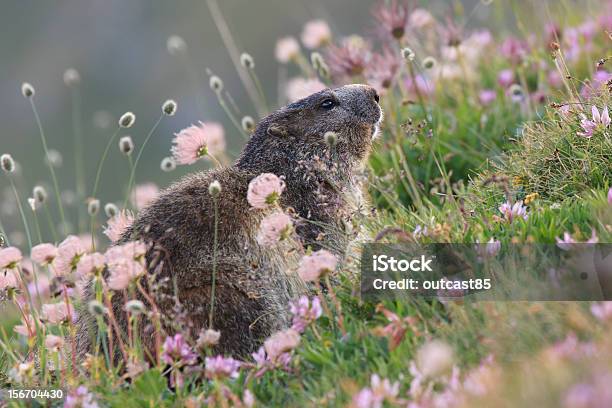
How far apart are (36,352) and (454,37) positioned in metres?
4.77

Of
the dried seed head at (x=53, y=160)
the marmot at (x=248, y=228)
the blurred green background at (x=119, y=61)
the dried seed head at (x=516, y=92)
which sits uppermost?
the dried seed head at (x=53, y=160)

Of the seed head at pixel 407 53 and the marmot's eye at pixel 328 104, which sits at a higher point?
the seed head at pixel 407 53

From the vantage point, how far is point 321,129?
7785mm

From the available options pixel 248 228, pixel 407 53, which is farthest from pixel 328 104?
pixel 248 228

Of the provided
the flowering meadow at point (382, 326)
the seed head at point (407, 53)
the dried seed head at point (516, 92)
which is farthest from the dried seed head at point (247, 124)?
the dried seed head at point (516, 92)

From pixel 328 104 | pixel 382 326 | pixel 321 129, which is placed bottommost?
pixel 382 326

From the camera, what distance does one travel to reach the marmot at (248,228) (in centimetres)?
567

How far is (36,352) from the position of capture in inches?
259

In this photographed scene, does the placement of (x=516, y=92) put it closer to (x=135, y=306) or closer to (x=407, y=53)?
(x=407, y=53)

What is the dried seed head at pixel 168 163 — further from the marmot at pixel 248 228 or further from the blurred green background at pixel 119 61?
the blurred green background at pixel 119 61

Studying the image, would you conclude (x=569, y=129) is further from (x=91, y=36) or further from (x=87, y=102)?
(x=91, y=36)

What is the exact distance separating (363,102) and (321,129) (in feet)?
1.44

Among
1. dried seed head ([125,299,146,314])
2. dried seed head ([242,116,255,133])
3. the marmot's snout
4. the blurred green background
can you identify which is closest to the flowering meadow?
dried seed head ([125,299,146,314])

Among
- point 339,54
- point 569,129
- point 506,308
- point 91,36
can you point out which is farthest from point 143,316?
point 91,36
